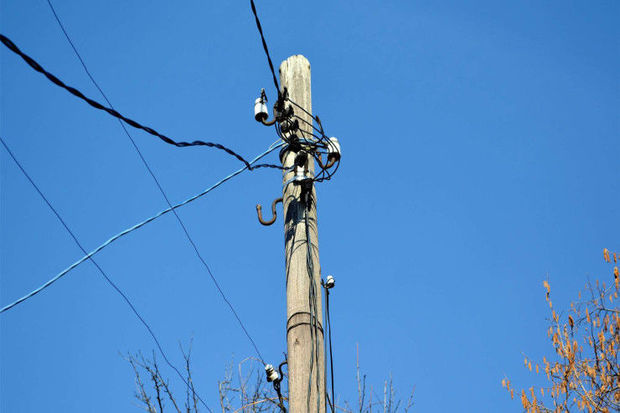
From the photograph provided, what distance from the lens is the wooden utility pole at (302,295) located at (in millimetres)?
4393

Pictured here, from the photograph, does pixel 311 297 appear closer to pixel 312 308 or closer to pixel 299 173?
pixel 312 308

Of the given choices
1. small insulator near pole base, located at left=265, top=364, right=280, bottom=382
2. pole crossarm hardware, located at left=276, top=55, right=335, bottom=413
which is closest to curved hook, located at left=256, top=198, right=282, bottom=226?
pole crossarm hardware, located at left=276, top=55, right=335, bottom=413

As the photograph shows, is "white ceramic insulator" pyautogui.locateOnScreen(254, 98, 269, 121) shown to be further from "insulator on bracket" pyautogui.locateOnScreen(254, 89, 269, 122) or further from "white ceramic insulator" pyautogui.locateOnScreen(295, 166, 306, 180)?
"white ceramic insulator" pyautogui.locateOnScreen(295, 166, 306, 180)

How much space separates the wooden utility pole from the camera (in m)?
4.39

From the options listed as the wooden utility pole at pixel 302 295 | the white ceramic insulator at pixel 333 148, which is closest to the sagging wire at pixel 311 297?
the wooden utility pole at pixel 302 295

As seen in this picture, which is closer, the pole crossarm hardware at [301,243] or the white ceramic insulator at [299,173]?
the pole crossarm hardware at [301,243]

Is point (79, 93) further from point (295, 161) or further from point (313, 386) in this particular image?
point (313, 386)

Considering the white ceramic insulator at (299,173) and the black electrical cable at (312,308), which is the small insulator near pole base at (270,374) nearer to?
the black electrical cable at (312,308)

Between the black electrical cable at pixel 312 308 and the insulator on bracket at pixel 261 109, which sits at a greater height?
the insulator on bracket at pixel 261 109

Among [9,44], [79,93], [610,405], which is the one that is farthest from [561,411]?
[9,44]

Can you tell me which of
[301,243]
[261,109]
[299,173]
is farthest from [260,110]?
[301,243]

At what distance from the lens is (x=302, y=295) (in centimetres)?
466

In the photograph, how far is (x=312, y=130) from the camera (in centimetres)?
541

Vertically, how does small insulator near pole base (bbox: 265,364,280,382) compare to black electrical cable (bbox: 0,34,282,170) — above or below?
below
